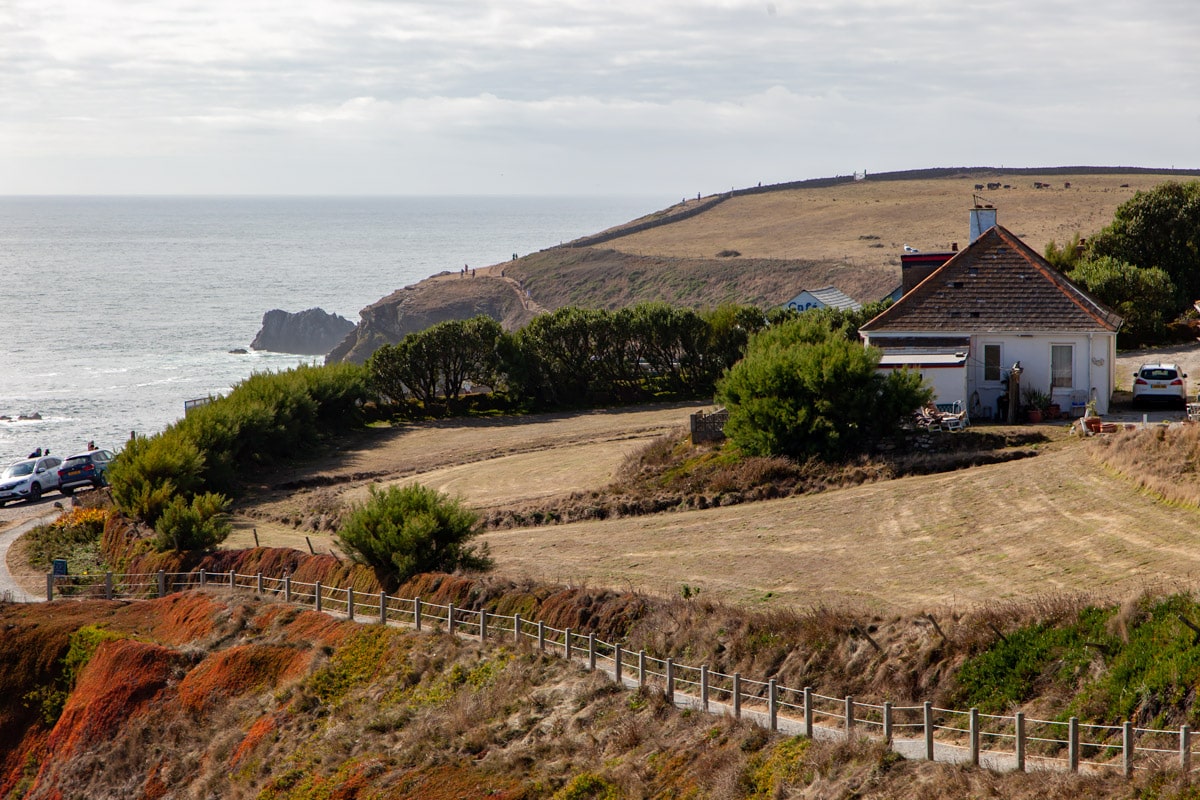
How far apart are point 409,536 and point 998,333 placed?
73.2 feet

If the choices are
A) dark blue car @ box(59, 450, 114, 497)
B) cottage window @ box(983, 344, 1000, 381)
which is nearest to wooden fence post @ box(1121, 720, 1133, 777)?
cottage window @ box(983, 344, 1000, 381)

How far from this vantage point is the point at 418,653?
24.8m

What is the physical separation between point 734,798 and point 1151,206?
181ft

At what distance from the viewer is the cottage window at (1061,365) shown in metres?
41.4

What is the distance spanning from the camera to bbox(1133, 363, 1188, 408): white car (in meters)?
39.9

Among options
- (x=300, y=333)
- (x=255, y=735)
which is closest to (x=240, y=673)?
(x=255, y=735)

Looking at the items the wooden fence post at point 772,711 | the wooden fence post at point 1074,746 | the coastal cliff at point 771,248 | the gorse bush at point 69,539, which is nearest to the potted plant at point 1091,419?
the wooden fence post at point 772,711

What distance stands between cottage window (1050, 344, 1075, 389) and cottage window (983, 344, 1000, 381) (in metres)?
1.66

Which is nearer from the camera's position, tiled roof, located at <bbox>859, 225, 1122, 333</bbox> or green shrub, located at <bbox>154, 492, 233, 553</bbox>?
green shrub, located at <bbox>154, 492, 233, 553</bbox>

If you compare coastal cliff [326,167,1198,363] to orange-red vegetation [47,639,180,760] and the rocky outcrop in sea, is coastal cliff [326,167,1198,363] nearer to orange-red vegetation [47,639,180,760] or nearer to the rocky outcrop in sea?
the rocky outcrop in sea

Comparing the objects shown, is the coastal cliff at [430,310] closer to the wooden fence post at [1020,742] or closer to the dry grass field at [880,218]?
the dry grass field at [880,218]

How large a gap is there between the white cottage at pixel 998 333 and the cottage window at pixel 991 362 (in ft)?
0.11

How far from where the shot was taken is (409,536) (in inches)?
1130

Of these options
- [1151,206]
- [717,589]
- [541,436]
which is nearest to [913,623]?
[717,589]
